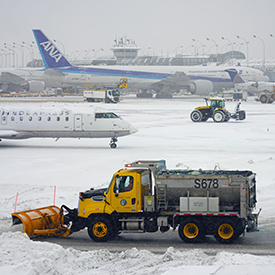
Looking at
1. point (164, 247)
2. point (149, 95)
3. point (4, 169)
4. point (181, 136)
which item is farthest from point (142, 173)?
point (149, 95)

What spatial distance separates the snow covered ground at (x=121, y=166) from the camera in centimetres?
1203

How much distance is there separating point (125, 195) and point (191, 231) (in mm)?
2083

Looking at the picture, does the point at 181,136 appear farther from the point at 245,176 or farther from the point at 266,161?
the point at 245,176

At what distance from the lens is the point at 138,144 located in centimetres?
3659

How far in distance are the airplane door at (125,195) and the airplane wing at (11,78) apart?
97.5m

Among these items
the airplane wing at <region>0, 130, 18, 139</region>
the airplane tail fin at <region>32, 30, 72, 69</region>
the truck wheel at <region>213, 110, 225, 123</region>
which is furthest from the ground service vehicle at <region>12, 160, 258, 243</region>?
the airplane tail fin at <region>32, 30, 72, 69</region>

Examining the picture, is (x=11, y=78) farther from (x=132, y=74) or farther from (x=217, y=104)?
(x=217, y=104)

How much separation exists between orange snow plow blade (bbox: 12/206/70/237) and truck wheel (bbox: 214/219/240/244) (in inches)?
171

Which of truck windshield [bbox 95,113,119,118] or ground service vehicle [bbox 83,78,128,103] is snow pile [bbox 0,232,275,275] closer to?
truck windshield [bbox 95,113,119,118]

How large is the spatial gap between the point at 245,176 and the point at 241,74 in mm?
88326

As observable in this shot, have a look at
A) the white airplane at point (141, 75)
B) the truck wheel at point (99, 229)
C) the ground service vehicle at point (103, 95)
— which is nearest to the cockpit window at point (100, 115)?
the truck wheel at point (99, 229)

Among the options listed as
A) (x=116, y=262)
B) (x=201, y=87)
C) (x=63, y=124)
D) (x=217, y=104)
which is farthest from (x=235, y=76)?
(x=116, y=262)

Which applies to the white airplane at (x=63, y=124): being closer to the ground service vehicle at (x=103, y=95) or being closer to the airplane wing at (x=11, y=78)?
the ground service vehicle at (x=103, y=95)

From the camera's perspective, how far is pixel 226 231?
47.3 feet
